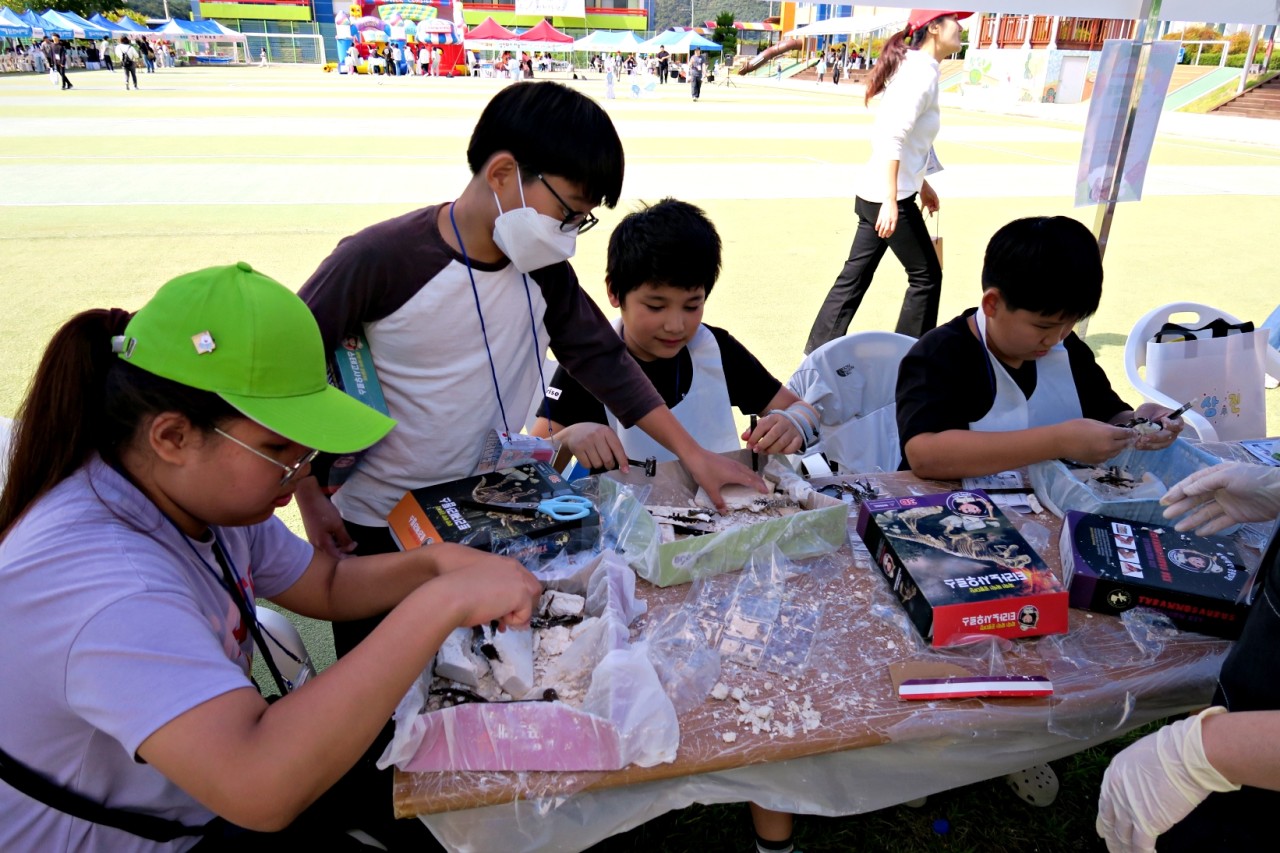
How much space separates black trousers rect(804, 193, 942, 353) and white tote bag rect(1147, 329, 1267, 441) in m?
1.80

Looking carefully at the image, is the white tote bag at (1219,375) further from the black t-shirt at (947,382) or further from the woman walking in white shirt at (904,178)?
the woman walking in white shirt at (904,178)

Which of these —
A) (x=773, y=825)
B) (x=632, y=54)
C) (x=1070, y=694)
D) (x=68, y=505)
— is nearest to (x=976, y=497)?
(x=1070, y=694)

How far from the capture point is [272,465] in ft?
3.67

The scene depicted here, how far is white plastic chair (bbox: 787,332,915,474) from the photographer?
9.24 feet

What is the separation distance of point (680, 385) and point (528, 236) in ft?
3.23

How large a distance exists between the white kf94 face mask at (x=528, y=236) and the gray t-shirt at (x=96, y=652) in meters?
0.89

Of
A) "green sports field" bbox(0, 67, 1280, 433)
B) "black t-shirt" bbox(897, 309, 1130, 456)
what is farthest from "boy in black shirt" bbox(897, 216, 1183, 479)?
"green sports field" bbox(0, 67, 1280, 433)

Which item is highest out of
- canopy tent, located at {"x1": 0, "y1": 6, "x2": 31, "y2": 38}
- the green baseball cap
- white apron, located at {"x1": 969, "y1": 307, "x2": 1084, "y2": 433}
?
canopy tent, located at {"x1": 0, "y1": 6, "x2": 31, "y2": 38}

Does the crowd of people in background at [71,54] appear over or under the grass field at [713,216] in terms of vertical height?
over

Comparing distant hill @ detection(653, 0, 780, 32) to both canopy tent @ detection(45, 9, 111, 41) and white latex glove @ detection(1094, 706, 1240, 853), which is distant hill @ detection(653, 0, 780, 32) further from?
white latex glove @ detection(1094, 706, 1240, 853)

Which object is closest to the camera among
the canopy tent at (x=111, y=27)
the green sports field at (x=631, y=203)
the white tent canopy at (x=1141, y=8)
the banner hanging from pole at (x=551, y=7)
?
the white tent canopy at (x=1141, y=8)

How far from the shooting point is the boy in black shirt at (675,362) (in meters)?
2.02

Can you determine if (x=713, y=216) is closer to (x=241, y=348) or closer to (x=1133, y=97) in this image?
(x=1133, y=97)

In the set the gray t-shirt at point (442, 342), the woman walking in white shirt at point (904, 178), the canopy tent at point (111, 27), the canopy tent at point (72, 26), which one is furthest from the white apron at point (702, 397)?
the canopy tent at point (111, 27)
